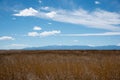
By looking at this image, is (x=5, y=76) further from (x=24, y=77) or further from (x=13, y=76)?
(x=24, y=77)

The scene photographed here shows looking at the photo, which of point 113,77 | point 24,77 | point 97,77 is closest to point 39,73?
point 24,77

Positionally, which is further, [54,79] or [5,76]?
[5,76]

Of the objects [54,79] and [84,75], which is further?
[84,75]

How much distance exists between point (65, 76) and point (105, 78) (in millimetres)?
1327

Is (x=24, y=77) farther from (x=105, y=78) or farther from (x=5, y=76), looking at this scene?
(x=105, y=78)

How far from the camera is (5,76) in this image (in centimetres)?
712

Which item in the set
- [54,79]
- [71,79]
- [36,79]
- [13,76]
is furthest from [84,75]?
[13,76]

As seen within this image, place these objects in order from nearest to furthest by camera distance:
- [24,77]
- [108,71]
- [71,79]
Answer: [71,79] → [24,77] → [108,71]

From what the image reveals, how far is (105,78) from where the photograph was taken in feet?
21.7

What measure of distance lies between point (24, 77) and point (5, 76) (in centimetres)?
78

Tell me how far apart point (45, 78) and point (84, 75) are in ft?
4.42

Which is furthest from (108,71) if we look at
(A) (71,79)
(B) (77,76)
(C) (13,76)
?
(C) (13,76)

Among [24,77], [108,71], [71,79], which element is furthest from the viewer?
[108,71]

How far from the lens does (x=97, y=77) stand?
21.9 feet
